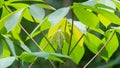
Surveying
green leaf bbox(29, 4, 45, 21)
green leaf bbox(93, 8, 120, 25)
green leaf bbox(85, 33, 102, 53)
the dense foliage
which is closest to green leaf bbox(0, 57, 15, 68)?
the dense foliage

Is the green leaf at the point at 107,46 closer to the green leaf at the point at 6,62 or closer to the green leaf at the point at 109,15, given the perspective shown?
the green leaf at the point at 109,15

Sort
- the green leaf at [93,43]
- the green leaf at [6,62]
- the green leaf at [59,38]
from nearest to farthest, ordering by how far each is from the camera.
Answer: the green leaf at [6,62]
the green leaf at [59,38]
the green leaf at [93,43]

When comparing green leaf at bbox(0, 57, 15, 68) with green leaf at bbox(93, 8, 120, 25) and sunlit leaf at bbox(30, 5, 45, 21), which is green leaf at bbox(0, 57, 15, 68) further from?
green leaf at bbox(93, 8, 120, 25)

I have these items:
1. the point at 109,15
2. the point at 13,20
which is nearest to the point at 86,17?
the point at 109,15

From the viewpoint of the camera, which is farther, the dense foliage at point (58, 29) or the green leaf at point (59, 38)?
the green leaf at point (59, 38)

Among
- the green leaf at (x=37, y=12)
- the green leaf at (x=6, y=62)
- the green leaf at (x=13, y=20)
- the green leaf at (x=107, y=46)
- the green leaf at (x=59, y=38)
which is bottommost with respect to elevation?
the green leaf at (x=107, y=46)

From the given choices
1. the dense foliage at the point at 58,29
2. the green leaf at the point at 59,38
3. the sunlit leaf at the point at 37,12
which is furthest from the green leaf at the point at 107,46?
the sunlit leaf at the point at 37,12

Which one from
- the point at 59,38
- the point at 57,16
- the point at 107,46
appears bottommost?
the point at 107,46

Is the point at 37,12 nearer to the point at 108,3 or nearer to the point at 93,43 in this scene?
the point at 108,3

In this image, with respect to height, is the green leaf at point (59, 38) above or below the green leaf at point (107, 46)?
above

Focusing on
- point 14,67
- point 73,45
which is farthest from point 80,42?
point 14,67

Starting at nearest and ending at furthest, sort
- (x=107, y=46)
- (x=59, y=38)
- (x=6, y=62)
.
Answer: (x=6, y=62), (x=59, y=38), (x=107, y=46)
